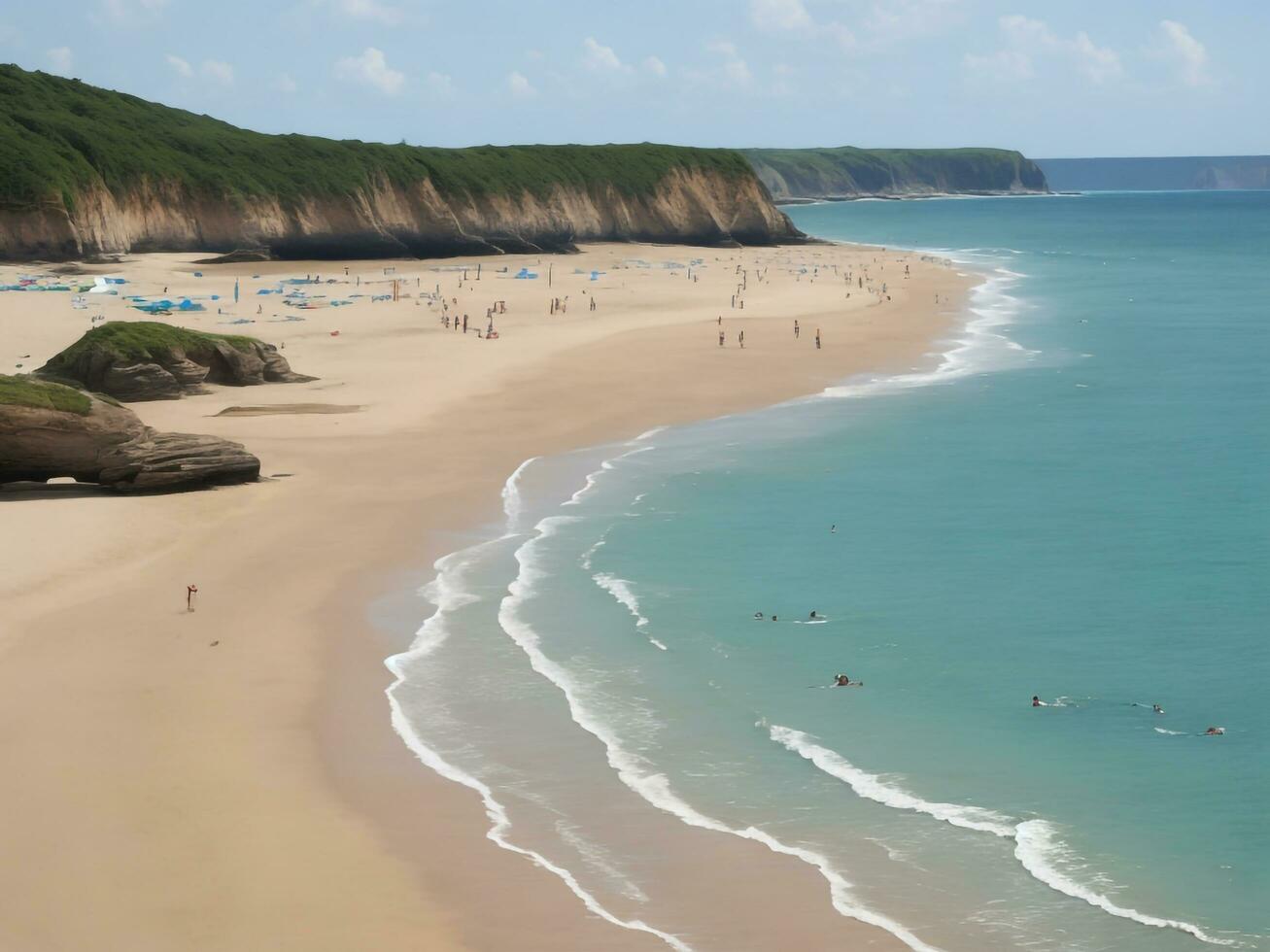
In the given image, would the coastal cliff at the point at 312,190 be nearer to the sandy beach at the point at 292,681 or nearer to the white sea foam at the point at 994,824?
the sandy beach at the point at 292,681

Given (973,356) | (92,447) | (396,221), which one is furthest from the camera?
(396,221)

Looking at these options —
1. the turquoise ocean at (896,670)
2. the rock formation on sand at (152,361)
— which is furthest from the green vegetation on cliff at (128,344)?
the turquoise ocean at (896,670)

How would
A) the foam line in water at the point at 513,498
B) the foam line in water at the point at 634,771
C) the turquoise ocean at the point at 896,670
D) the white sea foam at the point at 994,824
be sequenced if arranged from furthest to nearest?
the foam line in water at the point at 513,498
the turquoise ocean at the point at 896,670
the white sea foam at the point at 994,824
the foam line in water at the point at 634,771

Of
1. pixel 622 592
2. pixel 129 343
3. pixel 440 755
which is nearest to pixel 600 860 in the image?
pixel 440 755

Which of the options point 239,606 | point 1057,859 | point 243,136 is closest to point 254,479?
point 239,606

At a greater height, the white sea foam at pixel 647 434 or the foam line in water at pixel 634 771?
the white sea foam at pixel 647 434

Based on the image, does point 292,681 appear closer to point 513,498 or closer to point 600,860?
point 600,860

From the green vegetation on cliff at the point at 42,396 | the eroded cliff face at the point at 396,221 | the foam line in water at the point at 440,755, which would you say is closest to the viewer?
the foam line in water at the point at 440,755

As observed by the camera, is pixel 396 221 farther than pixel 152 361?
Yes
